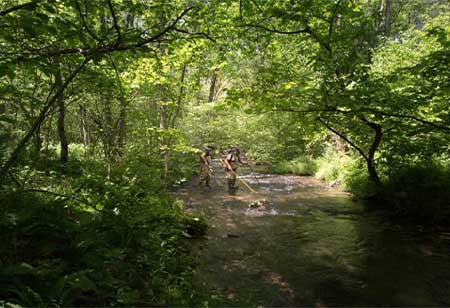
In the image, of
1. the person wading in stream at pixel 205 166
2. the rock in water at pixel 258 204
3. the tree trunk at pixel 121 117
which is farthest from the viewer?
the person wading in stream at pixel 205 166

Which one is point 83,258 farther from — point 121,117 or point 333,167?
point 333,167

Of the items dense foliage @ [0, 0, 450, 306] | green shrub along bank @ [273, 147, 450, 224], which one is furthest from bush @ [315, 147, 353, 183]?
green shrub along bank @ [273, 147, 450, 224]

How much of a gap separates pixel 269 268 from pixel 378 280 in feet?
6.57

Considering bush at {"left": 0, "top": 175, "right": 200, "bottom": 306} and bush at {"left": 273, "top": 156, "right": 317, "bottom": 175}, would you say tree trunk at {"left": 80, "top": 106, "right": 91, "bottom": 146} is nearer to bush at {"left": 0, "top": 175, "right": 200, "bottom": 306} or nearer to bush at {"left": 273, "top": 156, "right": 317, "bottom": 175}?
bush at {"left": 0, "top": 175, "right": 200, "bottom": 306}

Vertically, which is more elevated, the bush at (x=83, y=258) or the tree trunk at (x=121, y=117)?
the tree trunk at (x=121, y=117)

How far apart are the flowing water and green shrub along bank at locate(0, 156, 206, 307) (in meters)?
1.05

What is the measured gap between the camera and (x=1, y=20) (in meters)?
3.21

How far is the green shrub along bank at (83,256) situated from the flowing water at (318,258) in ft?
3.46

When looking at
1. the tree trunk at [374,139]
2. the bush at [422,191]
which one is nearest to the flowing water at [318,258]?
the bush at [422,191]

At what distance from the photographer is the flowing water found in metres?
5.10

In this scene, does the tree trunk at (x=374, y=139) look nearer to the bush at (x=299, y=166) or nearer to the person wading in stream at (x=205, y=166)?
the person wading in stream at (x=205, y=166)

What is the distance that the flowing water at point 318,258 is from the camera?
201 inches

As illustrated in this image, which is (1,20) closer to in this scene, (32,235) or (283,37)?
(32,235)

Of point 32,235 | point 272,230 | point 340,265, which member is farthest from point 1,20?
point 272,230
